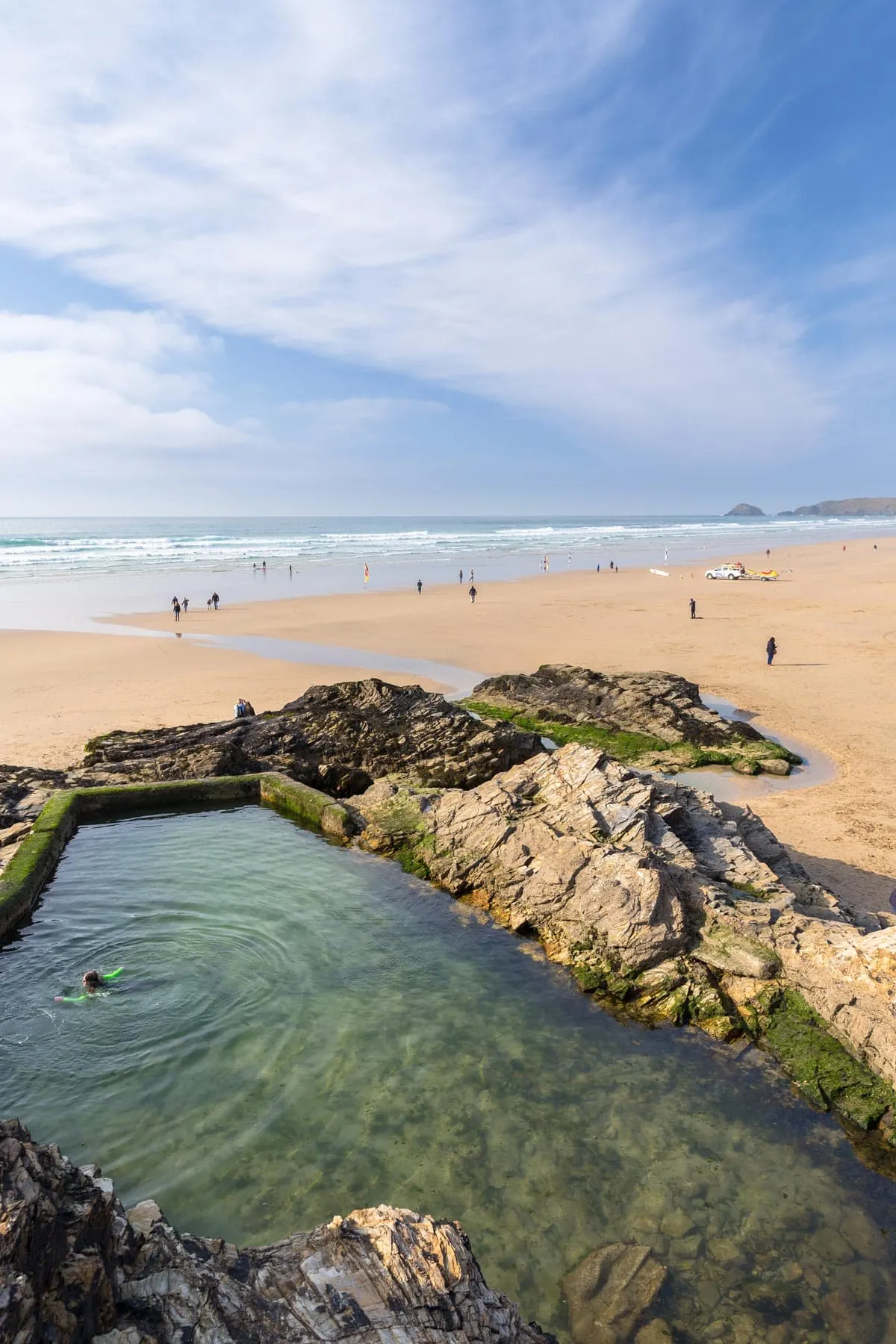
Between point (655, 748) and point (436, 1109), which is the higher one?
point (655, 748)

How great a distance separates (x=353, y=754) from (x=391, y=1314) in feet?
55.3

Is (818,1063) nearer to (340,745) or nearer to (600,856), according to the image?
(600,856)

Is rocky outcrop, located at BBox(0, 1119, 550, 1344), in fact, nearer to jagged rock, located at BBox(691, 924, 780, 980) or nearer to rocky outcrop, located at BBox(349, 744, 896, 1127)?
rocky outcrop, located at BBox(349, 744, 896, 1127)

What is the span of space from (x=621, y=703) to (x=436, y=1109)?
1956 cm

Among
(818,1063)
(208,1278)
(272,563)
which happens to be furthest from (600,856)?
(272,563)

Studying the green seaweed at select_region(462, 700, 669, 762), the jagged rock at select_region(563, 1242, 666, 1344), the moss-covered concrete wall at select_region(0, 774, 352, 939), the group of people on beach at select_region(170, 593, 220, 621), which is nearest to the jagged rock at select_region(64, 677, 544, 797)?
the moss-covered concrete wall at select_region(0, 774, 352, 939)

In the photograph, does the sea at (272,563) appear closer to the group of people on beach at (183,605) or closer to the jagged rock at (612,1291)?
the group of people on beach at (183,605)

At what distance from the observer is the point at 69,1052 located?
10258 millimetres

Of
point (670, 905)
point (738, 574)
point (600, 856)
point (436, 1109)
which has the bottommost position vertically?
point (436, 1109)

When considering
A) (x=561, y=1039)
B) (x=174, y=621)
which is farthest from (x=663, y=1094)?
(x=174, y=621)

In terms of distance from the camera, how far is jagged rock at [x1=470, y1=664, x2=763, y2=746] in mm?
25469

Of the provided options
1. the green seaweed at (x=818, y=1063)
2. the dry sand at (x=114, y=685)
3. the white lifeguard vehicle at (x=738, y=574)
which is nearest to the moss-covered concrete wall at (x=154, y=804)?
the dry sand at (x=114, y=685)

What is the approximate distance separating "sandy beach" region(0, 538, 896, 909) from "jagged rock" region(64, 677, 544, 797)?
428cm

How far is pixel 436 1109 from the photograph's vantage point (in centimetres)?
956
